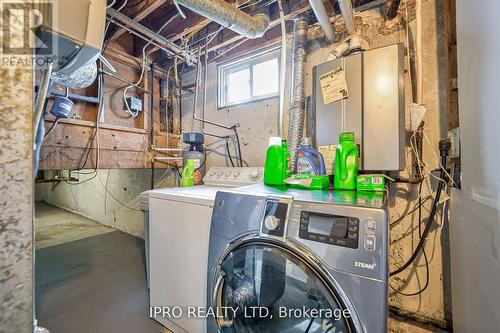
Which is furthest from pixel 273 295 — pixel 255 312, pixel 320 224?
pixel 320 224

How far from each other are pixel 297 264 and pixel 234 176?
113 cm

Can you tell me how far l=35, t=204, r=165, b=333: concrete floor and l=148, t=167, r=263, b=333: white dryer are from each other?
317 millimetres

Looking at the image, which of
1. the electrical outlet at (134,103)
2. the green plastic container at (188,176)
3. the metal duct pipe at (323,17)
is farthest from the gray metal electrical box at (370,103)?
the electrical outlet at (134,103)

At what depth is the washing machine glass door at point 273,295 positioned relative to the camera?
643 millimetres

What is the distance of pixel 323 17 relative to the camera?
128cm

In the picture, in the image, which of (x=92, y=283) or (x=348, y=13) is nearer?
(x=348, y=13)

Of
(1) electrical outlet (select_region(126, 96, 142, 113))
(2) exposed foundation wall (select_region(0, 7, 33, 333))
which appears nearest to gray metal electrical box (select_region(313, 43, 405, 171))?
(2) exposed foundation wall (select_region(0, 7, 33, 333))

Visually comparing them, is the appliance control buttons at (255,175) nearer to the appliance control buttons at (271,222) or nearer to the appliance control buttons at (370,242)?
the appliance control buttons at (271,222)

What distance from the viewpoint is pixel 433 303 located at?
1.17 m

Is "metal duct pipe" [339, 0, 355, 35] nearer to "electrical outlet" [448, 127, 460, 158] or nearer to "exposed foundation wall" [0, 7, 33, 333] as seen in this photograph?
"electrical outlet" [448, 127, 460, 158]

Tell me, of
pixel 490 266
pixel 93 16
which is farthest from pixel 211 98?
pixel 490 266

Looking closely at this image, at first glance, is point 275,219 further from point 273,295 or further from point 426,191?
point 426,191

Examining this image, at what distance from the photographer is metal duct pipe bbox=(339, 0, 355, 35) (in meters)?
1.16

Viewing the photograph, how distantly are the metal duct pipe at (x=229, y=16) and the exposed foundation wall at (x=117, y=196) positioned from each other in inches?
69.5
